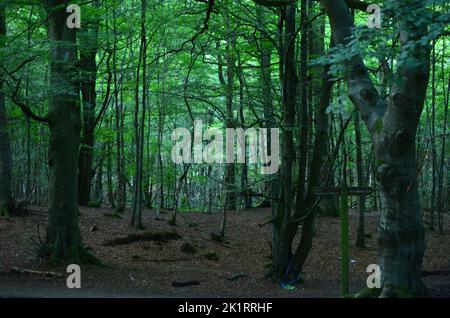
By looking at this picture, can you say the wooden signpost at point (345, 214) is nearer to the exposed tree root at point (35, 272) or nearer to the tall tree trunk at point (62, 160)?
the exposed tree root at point (35, 272)

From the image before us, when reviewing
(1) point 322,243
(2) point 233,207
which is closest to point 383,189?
(1) point 322,243

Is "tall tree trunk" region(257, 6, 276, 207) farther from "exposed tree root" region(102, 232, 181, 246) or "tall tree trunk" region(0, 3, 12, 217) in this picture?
"tall tree trunk" region(0, 3, 12, 217)

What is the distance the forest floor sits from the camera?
36.9 ft

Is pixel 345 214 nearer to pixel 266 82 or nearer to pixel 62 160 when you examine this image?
pixel 266 82

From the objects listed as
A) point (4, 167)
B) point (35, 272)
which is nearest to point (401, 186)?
point (35, 272)

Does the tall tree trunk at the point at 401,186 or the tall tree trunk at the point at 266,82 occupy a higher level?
the tall tree trunk at the point at 266,82

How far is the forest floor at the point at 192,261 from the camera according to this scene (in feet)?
36.9

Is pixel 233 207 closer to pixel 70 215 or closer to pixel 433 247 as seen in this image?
pixel 433 247

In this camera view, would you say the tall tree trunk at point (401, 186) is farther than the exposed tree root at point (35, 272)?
No

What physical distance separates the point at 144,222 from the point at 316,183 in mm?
9875

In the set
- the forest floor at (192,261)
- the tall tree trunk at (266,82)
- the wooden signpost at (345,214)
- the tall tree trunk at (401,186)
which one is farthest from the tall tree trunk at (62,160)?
the tall tree trunk at (401,186)

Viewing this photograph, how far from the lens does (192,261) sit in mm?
16125

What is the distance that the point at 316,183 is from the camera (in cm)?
1221
